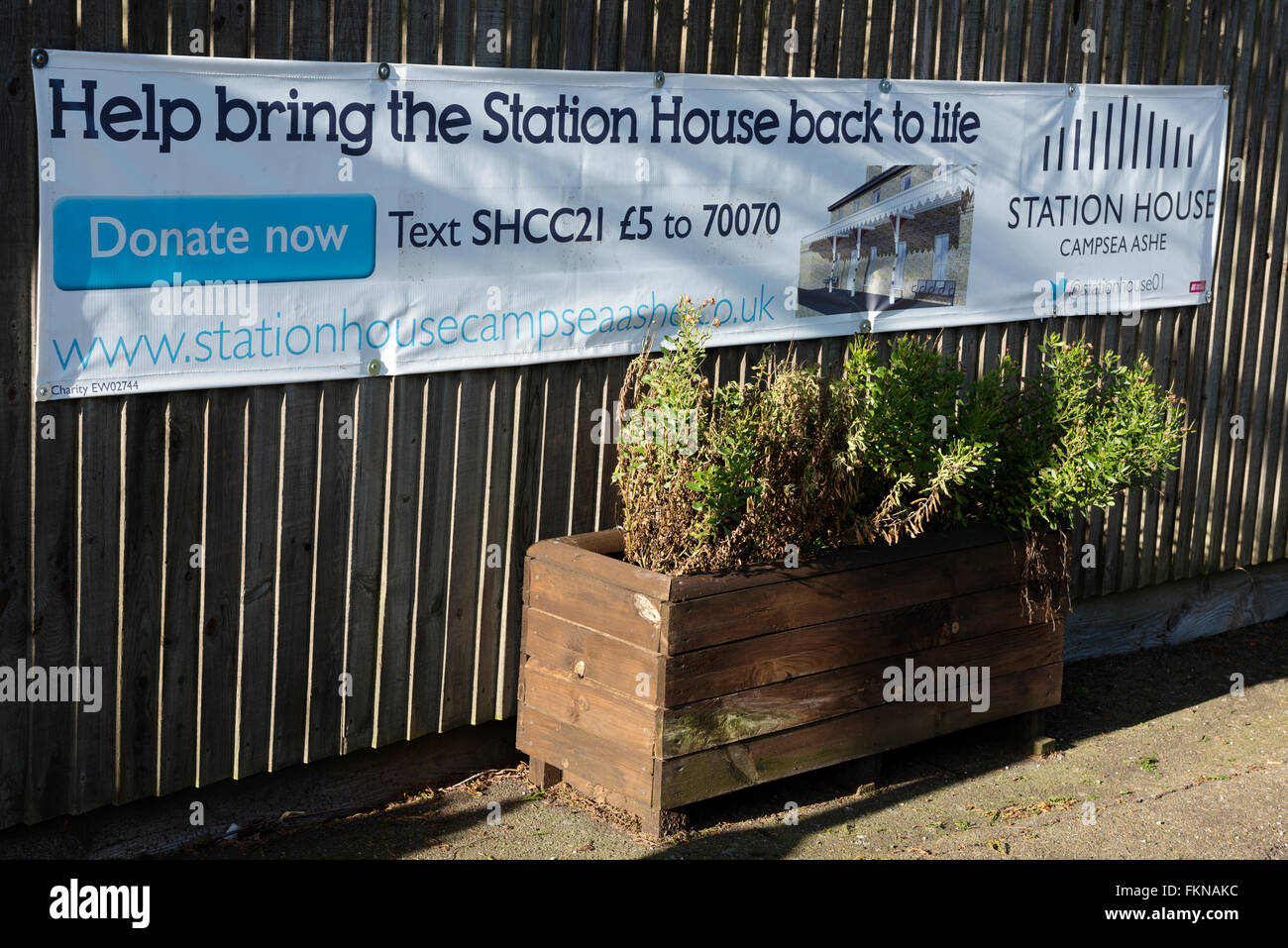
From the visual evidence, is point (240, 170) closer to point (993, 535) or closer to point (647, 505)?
point (647, 505)

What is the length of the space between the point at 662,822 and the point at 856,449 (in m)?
1.41

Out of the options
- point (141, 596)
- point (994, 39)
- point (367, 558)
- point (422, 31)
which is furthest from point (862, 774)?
point (994, 39)

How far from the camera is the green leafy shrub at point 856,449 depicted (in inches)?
195

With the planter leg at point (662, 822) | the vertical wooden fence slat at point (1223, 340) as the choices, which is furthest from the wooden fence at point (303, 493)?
the vertical wooden fence slat at point (1223, 340)

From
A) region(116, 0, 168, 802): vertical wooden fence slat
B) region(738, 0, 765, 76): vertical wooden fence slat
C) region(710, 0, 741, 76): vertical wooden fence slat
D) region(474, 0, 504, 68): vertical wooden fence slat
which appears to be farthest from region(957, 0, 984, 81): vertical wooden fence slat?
region(116, 0, 168, 802): vertical wooden fence slat

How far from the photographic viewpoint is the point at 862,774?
548 cm

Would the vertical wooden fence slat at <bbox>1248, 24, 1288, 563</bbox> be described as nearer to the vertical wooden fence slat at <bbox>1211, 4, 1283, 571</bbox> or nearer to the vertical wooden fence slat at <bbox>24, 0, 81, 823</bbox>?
the vertical wooden fence slat at <bbox>1211, 4, 1283, 571</bbox>

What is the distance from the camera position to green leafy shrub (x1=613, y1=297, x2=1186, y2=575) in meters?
4.96

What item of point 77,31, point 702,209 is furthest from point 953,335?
point 77,31

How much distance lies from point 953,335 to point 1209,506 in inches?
84.6

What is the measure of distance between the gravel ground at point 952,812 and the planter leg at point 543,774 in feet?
0.14

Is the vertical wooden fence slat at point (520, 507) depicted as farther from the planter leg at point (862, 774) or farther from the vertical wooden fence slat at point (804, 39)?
the vertical wooden fence slat at point (804, 39)

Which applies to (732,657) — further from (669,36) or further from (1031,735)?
(669,36)

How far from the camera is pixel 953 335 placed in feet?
21.0
